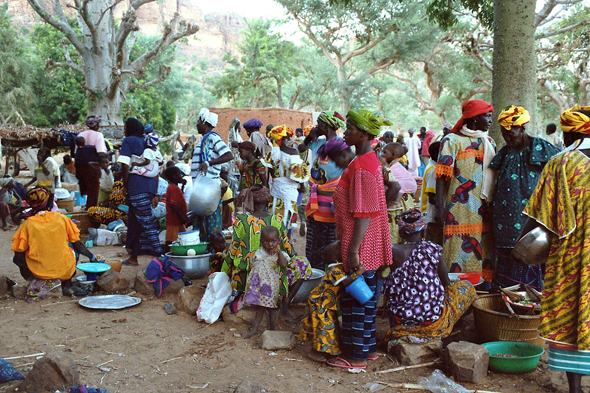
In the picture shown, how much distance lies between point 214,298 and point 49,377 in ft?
5.62

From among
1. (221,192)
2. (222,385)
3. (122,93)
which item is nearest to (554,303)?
(222,385)

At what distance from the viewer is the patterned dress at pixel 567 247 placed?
2.76 metres

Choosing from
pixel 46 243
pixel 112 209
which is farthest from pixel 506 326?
pixel 112 209

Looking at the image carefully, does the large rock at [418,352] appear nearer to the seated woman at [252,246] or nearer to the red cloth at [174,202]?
the seated woman at [252,246]

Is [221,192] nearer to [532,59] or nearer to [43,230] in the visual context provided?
[43,230]

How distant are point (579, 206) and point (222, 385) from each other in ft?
7.97

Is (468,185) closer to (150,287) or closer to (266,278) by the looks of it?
(266,278)

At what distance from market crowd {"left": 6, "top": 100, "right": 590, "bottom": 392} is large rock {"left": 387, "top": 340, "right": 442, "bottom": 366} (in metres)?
0.10

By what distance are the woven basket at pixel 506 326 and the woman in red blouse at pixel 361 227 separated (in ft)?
2.77

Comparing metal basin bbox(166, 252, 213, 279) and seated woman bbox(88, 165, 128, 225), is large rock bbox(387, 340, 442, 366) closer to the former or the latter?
metal basin bbox(166, 252, 213, 279)

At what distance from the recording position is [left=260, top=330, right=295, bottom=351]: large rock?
396 centimetres

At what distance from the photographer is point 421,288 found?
376 centimetres

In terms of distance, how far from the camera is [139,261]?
6.77 m

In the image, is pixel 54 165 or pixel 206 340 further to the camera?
pixel 54 165
